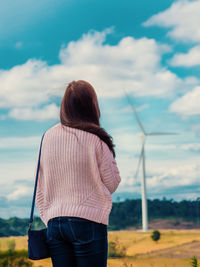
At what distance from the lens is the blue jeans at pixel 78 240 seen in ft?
9.29

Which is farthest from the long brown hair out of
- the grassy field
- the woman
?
the grassy field

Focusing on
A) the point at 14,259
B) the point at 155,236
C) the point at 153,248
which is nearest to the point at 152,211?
the point at 155,236

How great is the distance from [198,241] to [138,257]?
2432mm

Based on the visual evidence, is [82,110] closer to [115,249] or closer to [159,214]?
[115,249]

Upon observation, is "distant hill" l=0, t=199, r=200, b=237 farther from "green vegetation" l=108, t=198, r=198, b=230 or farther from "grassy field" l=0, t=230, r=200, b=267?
"grassy field" l=0, t=230, r=200, b=267

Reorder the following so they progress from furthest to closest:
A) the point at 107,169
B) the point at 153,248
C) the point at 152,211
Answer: the point at 152,211 → the point at 153,248 → the point at 107,169

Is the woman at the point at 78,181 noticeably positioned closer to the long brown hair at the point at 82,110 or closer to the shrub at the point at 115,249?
the long brown hair at the point at 82,110

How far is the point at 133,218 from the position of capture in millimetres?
26031

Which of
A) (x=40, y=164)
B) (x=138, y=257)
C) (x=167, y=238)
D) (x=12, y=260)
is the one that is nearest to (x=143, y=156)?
(x=167, y=238)

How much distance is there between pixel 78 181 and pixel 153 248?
9.75 meters

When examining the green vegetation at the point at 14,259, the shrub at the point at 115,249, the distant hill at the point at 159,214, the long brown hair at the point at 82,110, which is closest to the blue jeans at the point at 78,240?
the long brown hair at the point at 82,110

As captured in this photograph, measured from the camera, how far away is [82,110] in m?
3.04

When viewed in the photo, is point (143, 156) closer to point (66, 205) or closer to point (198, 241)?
point (198, 241)

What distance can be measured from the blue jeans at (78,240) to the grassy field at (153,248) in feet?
23.6
